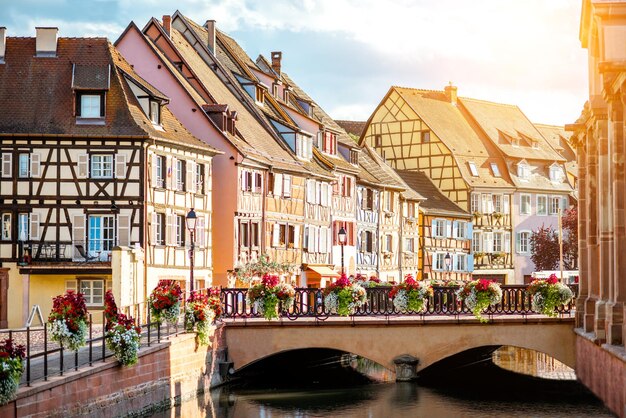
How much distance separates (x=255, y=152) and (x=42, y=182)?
11.0m

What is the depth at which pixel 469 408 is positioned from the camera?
3888 cm

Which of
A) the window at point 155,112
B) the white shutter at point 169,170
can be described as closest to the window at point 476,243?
the white shutter at point 169,170

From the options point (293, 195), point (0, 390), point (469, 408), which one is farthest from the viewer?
point (293, 195)

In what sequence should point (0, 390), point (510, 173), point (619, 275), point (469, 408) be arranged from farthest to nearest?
point (510, 173), point (469, 408), point (619, 275), point (0, 390)

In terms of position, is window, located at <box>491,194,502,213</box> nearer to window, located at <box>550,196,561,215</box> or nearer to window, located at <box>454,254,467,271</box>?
window, located at <box>454,254,467,271</box>

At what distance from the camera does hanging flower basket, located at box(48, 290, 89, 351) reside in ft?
95.8

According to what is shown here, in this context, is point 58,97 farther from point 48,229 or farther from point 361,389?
point 361,389

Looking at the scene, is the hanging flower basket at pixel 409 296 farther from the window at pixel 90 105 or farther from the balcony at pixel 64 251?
the window at pixel 90 105

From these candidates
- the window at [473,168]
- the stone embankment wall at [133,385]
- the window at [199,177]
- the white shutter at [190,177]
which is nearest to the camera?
the stone embankment wall at [133,385]

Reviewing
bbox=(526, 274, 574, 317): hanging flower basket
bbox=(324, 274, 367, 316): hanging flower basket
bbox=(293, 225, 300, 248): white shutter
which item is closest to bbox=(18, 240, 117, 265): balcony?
bbox=(324, 274, 367, 316): hanging flower basket

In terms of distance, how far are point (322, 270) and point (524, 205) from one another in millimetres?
32547

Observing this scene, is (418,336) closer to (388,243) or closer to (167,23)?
(167,23)

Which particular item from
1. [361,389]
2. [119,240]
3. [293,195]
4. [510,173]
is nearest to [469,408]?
[361,389]

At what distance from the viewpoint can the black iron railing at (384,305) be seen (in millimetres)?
44188
